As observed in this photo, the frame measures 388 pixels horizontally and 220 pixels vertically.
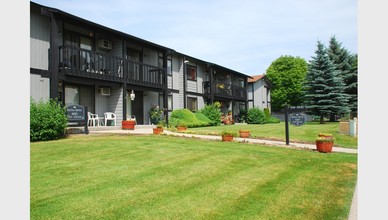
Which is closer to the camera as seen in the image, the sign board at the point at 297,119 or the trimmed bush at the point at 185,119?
the sign board at the point at 297,119

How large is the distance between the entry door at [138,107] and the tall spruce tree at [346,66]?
18688mm

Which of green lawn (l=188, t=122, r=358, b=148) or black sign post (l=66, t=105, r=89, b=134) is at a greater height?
black sign post (l=66, t=105, r=89, b=134)

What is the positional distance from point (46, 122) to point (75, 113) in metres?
2.07

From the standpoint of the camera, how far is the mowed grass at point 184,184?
3.92 meters

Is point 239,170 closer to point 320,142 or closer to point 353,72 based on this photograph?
point 320,142

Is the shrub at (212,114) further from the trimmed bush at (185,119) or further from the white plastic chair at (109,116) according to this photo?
the white plastic chair at (109,116)

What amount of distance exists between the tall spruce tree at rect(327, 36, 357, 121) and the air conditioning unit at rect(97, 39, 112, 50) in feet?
71.4

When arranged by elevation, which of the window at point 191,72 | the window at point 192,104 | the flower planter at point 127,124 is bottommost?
the flower planter at point 127,124

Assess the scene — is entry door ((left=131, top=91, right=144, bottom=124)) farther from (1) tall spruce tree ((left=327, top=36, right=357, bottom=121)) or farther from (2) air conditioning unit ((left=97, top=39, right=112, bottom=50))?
(1) tall spruce tree ((left=327, top=36, right=357, bottom=121))

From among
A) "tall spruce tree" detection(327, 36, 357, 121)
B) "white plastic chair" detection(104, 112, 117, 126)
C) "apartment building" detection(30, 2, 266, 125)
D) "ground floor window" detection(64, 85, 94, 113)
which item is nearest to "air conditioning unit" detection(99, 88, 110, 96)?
"apartment building" detection(30, 2, 266, 125)

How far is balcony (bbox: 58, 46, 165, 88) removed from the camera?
13484 mm

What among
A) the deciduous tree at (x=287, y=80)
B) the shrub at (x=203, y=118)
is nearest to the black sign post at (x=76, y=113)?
the shrub at (x=203, y=118)

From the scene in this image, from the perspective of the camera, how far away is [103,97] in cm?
1736
